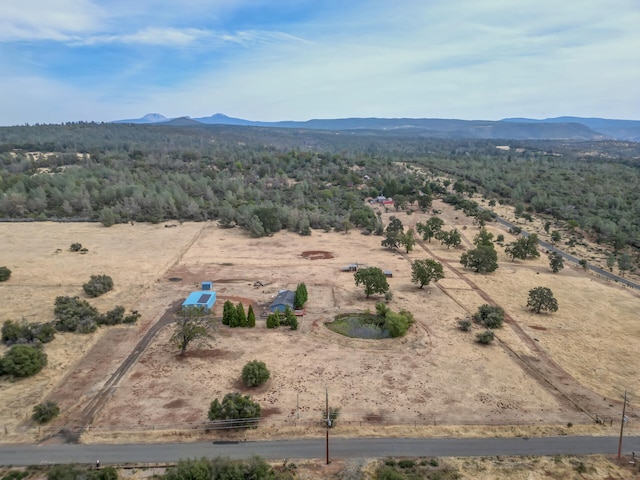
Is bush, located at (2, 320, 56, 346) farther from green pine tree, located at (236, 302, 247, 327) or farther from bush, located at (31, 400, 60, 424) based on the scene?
green pine tree, located at (236, 302, 247, 327)

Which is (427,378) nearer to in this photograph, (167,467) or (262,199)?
(167,467)

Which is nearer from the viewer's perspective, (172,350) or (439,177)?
(172,350)

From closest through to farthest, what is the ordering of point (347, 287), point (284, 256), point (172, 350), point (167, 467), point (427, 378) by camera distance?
point (167, 467) < point (427, 378) < point (172, 350) < point (347, 287) < point (284, 256)

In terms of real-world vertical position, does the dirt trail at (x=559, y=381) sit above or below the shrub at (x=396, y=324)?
below

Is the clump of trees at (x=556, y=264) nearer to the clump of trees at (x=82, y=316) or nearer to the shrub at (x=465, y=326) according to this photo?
the shrub at (x=465, y=326)

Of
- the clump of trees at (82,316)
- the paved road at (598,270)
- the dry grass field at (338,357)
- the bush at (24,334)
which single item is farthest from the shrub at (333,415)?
the paved road at (598,270)

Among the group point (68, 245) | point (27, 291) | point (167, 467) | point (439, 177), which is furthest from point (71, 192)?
point (439, 177)

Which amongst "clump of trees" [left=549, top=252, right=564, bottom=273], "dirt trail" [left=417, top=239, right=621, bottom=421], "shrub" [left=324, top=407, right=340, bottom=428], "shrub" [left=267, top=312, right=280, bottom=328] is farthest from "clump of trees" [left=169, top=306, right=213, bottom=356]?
"clump of trees" [left=549, top=252, right=564, bottom=273]
